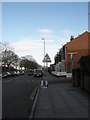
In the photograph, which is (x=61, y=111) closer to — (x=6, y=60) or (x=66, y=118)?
(x=66, y=118)

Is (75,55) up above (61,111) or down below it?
above

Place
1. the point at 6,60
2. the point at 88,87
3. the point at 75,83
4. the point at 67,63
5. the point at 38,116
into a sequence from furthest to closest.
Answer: the point at 6,60 < the point at 67,63 < the point at 75,83 < the point at 88,87 < the point at 38,116

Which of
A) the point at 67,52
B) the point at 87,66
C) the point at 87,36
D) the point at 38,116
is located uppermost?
the point at 87,36

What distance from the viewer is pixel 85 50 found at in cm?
5897

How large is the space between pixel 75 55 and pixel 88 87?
137 feet

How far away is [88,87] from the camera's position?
57.3 feet

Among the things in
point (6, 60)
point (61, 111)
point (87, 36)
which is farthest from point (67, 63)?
point (61, 111)

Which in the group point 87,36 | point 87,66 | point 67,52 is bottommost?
point 87,66

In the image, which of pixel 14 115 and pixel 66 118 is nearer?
pixel 66 118

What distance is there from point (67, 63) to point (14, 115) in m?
48.9

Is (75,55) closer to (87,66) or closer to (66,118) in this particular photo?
(87,66)

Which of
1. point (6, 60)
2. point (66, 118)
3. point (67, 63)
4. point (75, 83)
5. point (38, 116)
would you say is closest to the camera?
point (66, 118)

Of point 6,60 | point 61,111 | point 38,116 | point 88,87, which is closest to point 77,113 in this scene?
point 61,111

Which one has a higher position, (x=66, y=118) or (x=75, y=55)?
(x=75, y=55)
